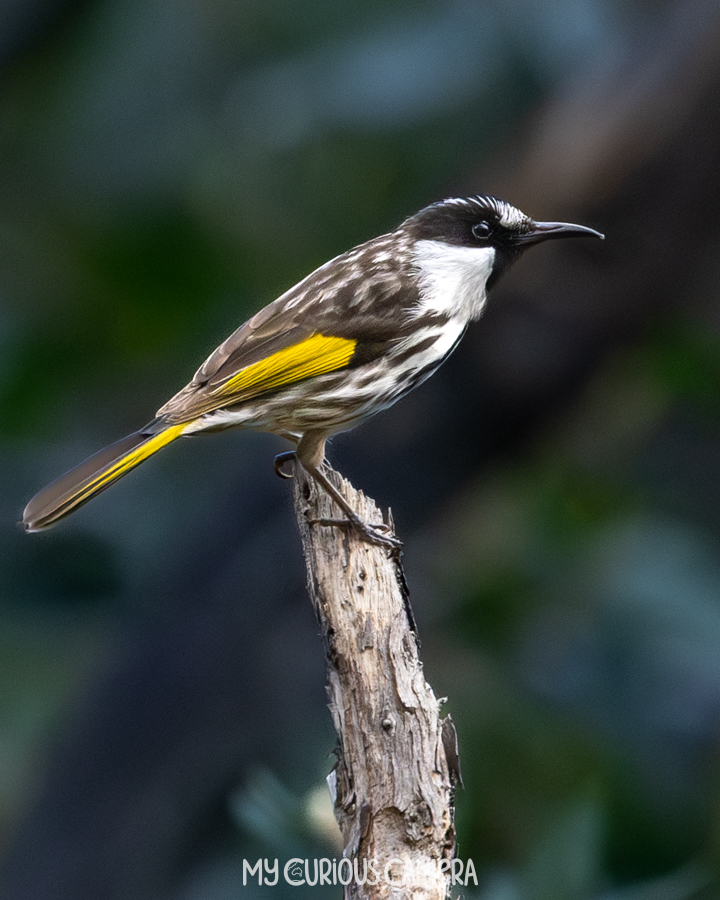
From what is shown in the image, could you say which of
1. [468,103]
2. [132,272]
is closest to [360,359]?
[132,272]

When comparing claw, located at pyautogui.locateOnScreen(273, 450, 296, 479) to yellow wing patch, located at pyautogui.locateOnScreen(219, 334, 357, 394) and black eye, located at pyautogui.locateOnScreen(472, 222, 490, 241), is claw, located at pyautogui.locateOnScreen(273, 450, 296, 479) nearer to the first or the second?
yellow wing patch, located at pyautogui.locateOnScreen(219, 334, 357, 394)

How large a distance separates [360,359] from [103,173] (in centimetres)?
334

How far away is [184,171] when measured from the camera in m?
5.99

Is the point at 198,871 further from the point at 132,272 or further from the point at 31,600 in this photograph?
the point at 132,272

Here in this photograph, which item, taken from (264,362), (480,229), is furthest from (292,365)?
(480,229)

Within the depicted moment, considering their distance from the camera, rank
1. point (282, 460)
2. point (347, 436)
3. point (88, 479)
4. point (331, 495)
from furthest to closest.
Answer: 1. point (347, 436)
2. point (282, 460)
3. point (331, 495)
4. point (88, 479)

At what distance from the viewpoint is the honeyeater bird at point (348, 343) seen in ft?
9.57

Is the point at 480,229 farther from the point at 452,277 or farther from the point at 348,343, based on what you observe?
the point at 348,343

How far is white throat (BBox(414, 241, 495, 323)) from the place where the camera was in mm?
3127

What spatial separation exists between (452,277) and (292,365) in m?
0.54

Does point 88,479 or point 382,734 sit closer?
point 382,734

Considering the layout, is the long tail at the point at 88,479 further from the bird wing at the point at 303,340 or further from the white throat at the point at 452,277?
the white throat at the point at 452,277

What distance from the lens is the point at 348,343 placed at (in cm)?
301

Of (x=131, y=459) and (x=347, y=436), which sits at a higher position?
(x=347, y=436)
